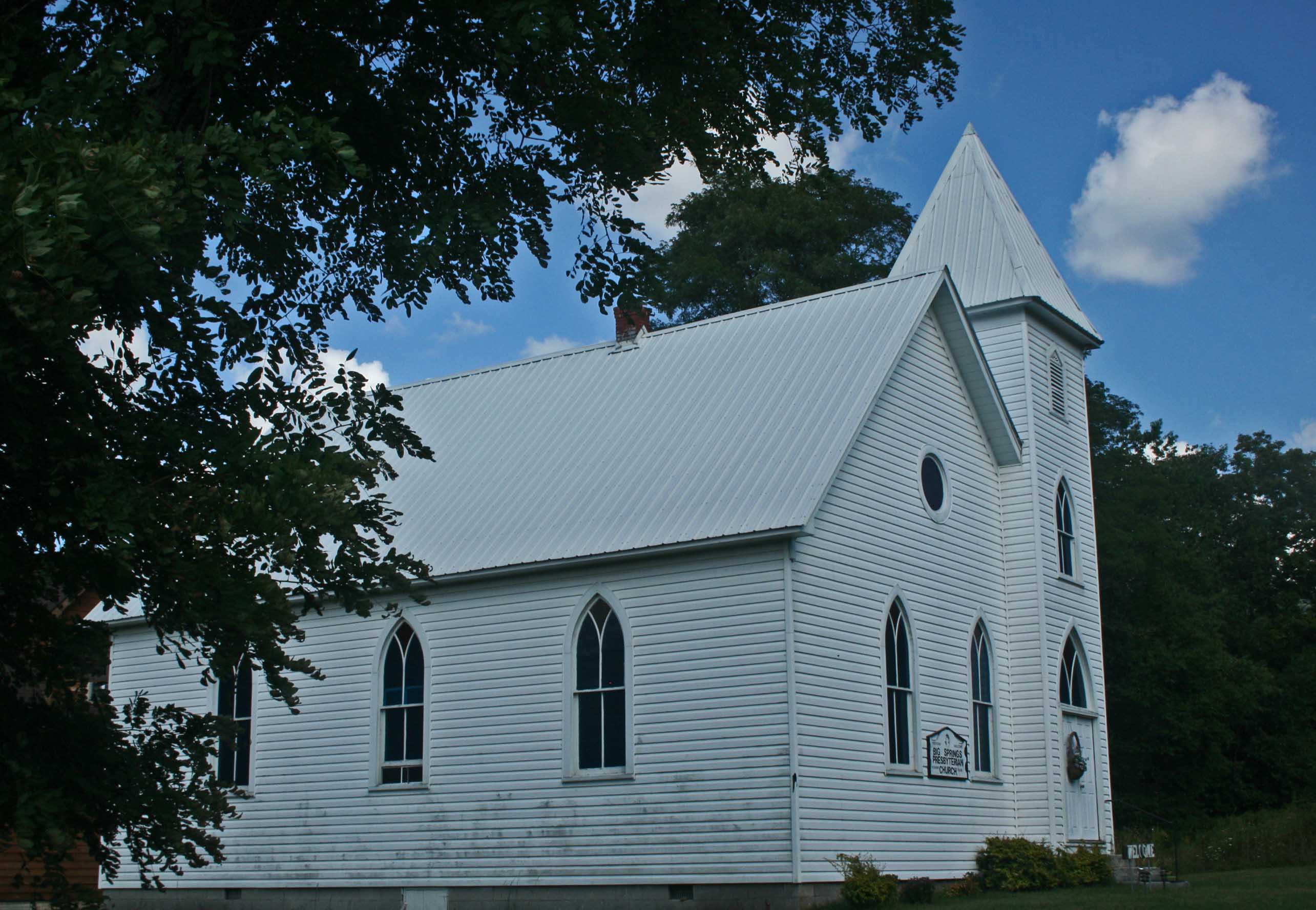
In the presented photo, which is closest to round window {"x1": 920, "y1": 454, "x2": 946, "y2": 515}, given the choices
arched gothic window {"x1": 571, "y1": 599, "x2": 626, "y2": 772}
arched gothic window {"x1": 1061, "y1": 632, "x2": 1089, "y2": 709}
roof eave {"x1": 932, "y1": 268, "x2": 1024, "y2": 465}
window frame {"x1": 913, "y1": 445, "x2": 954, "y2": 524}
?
window frame {"x1": 913, "y1": 445, "x2": 954, "y2": 524}

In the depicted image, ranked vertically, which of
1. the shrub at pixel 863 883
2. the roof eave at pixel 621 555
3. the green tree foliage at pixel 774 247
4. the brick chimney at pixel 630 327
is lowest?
the shrub at pixel 863 883

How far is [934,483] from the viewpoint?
2217 cm

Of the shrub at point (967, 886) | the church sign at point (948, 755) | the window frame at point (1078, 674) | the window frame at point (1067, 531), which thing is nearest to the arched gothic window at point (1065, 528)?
the window frame at point (1067, 531)

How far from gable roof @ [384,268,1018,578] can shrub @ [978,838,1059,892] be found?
6.53 m

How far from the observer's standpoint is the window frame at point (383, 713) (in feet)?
68.4

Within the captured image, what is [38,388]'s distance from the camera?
360 inches

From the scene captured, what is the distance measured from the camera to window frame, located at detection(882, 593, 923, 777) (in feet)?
63.8

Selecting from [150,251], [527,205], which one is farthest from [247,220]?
[527,205]

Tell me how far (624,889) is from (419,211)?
9835 millimetres

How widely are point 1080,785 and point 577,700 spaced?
9.71m

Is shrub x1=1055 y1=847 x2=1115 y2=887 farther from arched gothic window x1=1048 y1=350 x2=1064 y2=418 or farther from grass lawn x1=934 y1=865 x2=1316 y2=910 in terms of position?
arched gothic window x1=1048 y1=350 x2=1064 y2=418

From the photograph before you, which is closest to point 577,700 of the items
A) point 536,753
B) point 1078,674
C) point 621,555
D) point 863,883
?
point 536,753

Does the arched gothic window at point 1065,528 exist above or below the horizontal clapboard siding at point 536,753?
above

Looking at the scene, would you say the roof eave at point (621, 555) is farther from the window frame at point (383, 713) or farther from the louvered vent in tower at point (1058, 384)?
the louvered vent in tower at point (1058, 384)
